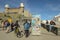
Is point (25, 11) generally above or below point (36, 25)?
above

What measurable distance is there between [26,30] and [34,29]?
4.46 ft

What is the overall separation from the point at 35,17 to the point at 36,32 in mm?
1803

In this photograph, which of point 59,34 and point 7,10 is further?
point 7,10

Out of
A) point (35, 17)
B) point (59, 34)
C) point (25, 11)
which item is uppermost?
point (25, 11)

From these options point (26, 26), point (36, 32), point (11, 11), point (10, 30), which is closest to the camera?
point (26, 26)

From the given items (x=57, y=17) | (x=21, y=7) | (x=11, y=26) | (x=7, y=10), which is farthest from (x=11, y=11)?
(x=11, y=26)

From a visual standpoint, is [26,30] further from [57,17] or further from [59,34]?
[57,17]

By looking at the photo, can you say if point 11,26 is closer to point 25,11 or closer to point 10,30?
point 10,30

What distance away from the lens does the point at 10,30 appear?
25.4 meters

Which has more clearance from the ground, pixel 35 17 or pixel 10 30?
pixel 35 17

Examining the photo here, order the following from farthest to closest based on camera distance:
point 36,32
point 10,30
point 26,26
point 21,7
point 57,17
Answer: point 21,7
point 57,17
point 10,30
point 36,32
point 26,26

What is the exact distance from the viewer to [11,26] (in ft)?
84.8

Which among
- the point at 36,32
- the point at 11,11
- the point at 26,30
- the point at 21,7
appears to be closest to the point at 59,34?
the point at 36,32

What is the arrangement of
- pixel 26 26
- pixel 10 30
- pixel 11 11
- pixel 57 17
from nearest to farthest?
pixel 26 26, pixel 10 30, pixel 57 17, pixel 11 11
